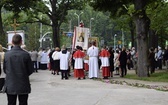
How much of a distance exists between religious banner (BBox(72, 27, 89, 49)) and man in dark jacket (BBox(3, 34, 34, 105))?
53.8 feet

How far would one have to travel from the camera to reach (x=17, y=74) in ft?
24.6

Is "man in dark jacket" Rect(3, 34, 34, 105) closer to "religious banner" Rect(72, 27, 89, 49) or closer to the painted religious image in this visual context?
"religious banner" Rect(72, 27, 89, 49)

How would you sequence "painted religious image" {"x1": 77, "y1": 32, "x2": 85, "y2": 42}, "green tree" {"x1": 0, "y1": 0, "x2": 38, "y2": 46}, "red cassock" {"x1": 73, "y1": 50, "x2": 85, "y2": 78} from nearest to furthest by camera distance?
"red cassock" {"x1": 73, "y1": 50, "x2": 85, "y2": 78} → "painted religious image" {"x1": 77, "y1": 32, "x2": 85, "y2": 42} → "green tree" {"x1": 0, "y1": 0, "x2": 38, "y2": 46}

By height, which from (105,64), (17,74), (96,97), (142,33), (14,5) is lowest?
(96,97)

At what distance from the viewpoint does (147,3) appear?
75.8 ft

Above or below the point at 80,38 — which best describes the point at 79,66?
below

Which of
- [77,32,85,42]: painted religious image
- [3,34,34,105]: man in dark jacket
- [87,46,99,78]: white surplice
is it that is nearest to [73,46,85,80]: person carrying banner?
[87,46,99,78]: white surplice

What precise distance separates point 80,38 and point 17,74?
1698cm

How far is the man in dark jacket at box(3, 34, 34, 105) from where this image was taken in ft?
24.4

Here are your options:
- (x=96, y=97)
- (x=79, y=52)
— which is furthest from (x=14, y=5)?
(x=96, y=97)

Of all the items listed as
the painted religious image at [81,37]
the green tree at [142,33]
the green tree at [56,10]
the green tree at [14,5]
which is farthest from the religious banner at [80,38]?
the green tree at [56,10]

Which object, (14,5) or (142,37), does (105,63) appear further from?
(14,5)

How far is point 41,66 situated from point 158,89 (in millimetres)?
19993

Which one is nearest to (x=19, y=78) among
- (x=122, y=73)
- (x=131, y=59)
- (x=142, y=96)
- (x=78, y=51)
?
(x=142, y=96)
